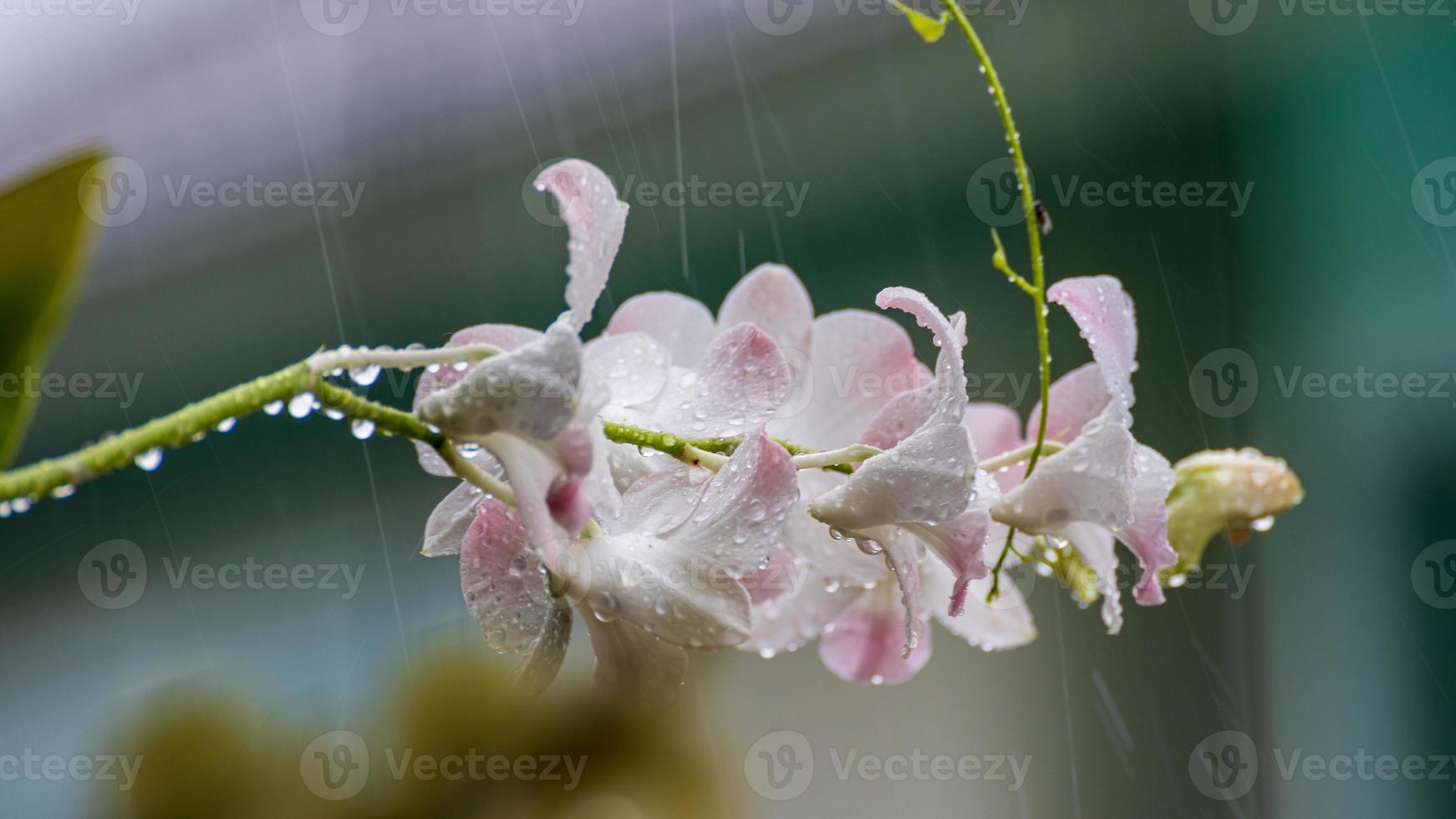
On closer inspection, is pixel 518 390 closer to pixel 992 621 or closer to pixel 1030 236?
pixel 1030 236

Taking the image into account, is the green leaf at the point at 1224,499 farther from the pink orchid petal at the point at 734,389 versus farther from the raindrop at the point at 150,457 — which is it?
the raindrop at the point at 150,457

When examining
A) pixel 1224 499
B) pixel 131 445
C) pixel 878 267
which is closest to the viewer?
pixel 131 445

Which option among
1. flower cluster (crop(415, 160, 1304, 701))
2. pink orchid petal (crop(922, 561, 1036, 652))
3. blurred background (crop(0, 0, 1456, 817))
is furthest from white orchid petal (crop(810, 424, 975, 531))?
blurred background (crop(0, 0, 1456, 817))

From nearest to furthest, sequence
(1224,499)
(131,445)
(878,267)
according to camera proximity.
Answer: (131,445)
(1224,499)
(878,267)

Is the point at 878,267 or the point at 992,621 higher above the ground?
the point at 878,267

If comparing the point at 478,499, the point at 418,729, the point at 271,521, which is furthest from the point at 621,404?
the point at 271,521

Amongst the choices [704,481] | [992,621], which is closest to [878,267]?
[992,621]

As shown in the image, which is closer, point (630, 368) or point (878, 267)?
point (630, 368)

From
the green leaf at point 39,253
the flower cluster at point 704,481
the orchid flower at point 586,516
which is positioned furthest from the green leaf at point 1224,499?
the green leaf at point 39,253

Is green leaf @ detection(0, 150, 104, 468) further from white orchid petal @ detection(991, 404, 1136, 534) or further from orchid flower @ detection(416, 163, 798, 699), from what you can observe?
white orchid petal @ detection(991, 404, 1136, 534)
